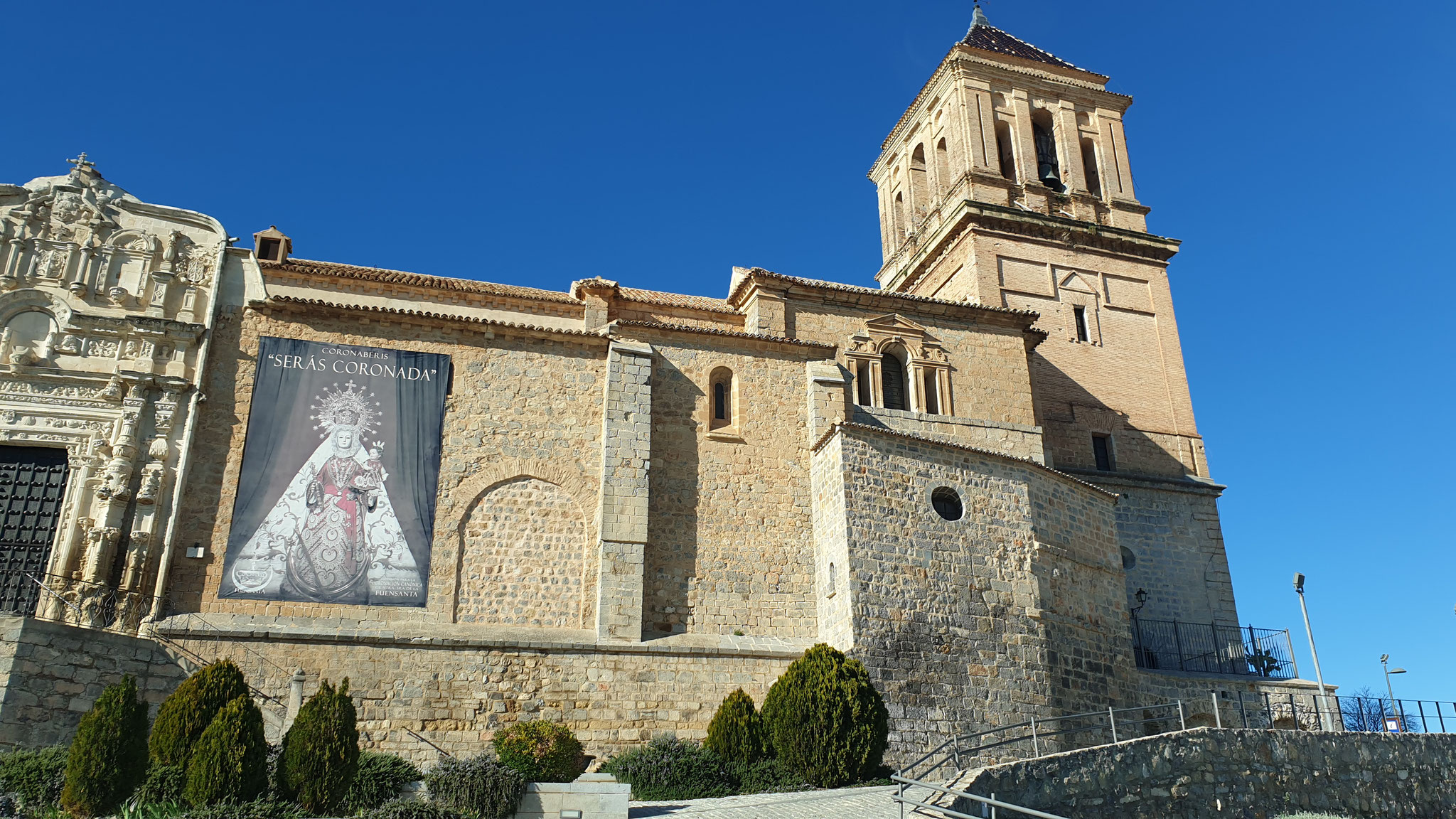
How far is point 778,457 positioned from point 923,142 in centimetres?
1575

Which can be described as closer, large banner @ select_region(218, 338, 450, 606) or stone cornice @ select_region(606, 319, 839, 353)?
large banner @ select_region(218, 338, 450, 606)

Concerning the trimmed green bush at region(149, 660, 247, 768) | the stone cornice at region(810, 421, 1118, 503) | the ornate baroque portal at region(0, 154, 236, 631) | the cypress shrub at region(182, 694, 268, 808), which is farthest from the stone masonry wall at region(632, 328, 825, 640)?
the ornate baroque portal at region(0, 154, 236, 631)

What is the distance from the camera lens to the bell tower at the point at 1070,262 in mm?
24516

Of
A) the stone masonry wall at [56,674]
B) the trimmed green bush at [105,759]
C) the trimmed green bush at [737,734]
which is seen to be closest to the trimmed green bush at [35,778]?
the trimmed green bush at [105,759]

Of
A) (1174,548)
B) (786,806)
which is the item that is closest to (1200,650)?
(1174,548)

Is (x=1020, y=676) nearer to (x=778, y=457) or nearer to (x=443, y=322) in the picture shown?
(x=778, y=457)

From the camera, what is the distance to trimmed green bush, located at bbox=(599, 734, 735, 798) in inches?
583

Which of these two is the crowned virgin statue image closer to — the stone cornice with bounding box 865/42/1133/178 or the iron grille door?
the iron grille door

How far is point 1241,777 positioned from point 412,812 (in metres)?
11.5

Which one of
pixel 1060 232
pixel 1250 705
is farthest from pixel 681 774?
pixel 1060 232

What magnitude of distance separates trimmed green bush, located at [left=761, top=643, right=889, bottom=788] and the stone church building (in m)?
1.75

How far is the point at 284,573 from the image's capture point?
17.0 metres

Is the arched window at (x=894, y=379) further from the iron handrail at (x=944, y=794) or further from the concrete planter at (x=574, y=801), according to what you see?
the concrete planter at (x=574, y=801)

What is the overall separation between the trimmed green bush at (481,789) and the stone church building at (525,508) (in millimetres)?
3682
